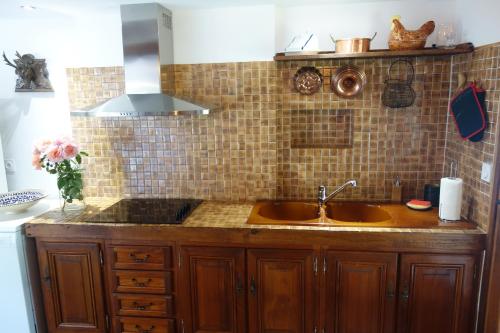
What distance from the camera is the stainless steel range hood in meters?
2.23

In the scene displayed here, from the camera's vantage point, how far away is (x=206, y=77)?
2508 mm

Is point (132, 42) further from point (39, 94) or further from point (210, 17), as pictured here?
point (39, 94)

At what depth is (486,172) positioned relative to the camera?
192 centimetres

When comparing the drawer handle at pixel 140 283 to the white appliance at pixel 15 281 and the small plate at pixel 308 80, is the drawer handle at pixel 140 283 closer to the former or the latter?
the white appliance at pixel 15 281

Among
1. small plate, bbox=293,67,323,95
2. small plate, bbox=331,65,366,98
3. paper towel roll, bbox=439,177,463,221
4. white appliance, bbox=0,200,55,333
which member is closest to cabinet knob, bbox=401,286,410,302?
paper towel roll, bbox=439,177,463,221

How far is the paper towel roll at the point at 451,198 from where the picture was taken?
207cm

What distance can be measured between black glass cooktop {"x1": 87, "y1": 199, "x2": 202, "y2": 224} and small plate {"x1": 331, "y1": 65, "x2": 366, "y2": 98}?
4.12ft

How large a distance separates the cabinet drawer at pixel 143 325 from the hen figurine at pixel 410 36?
2.23 meters

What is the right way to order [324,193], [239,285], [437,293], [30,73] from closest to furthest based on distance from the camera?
1. [437,293]
2. [239,285]
3. [324,193]
4. [30,73]

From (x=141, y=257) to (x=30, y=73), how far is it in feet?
5.33

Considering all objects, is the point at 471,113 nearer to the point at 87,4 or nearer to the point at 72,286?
the point at 87,4

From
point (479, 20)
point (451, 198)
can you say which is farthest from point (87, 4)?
point (451, 198)

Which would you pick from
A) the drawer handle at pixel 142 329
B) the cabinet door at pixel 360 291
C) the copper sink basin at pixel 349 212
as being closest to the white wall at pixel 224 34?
the copper sink basin at pixel 349 212

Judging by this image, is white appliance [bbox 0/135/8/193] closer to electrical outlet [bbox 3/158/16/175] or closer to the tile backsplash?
electrical outlet [bbox 3/158/16/175]
